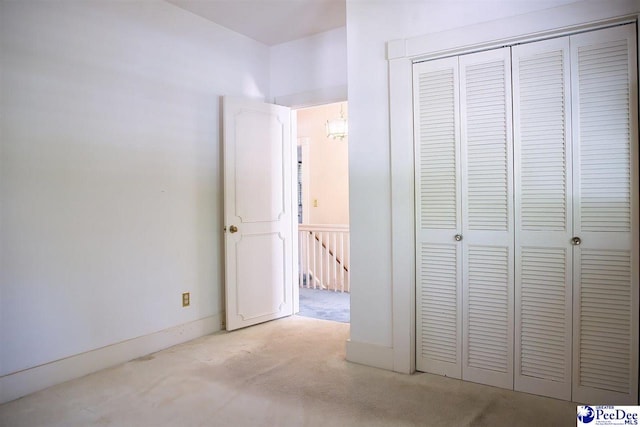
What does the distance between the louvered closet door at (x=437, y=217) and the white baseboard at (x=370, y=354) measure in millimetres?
191

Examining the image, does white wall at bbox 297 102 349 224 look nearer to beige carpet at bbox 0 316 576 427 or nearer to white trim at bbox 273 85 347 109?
white trim at bbox 273 85 347 109

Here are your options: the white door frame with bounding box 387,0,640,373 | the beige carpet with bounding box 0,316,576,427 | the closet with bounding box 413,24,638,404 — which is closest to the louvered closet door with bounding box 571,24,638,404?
the closet with bounding box 413,24,638,404

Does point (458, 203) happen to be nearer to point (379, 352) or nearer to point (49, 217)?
point (379, 352)

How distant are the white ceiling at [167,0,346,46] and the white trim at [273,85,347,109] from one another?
0.53 meters

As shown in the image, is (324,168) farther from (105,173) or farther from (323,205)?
(105,173)

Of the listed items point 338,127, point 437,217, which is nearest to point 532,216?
point 437,217

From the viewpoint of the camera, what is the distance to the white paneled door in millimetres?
3645

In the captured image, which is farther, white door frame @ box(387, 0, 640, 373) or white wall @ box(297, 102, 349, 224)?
white wall @ box(297, 102, 349, 224)

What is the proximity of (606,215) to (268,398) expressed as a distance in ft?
6.68

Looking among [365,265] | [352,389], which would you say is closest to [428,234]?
[365,265]

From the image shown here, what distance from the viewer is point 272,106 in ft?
13.1

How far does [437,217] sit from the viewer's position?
8.70 ft

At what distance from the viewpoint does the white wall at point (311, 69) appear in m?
3.82

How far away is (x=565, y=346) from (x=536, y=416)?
1.37 feet
